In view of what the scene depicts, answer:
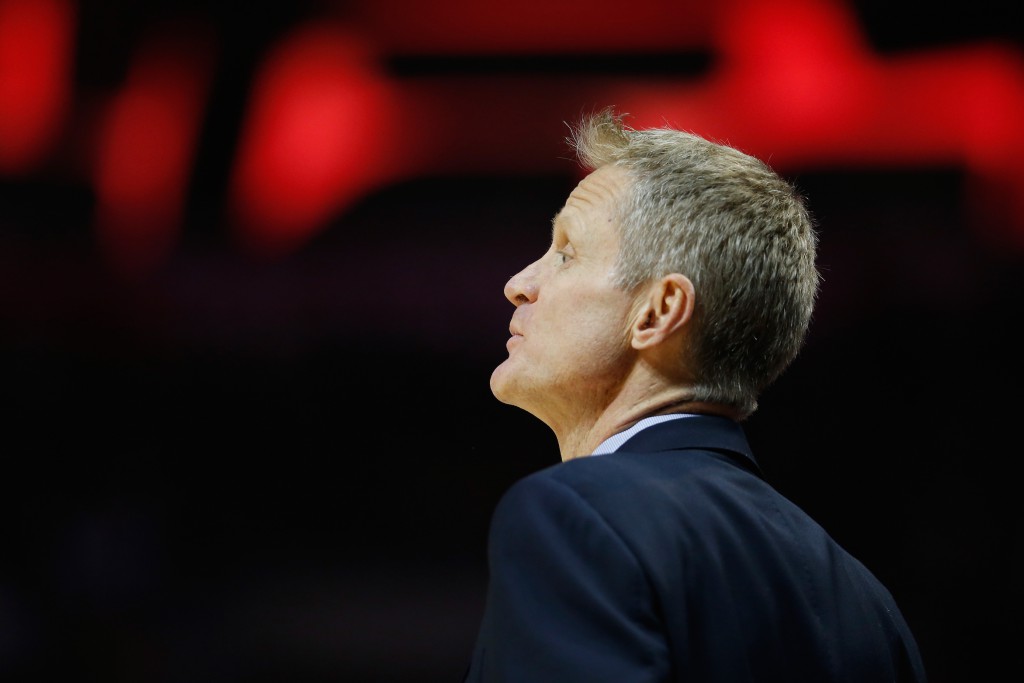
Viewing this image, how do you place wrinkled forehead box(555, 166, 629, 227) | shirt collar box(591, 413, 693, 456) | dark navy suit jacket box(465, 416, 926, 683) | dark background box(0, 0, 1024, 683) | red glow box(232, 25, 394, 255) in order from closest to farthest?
dark navy suit jacket box(465, 416, 926, 683), shirt collar box(591, 413, 693, 456), wrinkled forehead box(555, 166, 629, 227), dark background box(0, 0, 1024, 683), red glow box(232, 25, 394, 255)

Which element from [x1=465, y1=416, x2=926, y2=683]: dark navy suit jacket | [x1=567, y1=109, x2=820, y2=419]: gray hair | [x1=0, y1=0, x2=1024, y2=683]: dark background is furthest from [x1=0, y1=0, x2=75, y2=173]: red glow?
[x1=465, y1=416, x2=926, y2=683]: dark navy suit jacket

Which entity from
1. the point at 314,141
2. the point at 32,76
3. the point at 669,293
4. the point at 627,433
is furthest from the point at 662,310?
the point at 32,76

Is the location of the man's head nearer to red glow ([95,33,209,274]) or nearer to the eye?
the eye

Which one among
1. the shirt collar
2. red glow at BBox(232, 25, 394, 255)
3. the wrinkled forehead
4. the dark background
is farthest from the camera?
red glow at BBox(232, 25, 394, 255)

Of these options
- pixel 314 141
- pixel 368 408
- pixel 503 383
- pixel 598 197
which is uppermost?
pixel 314 141

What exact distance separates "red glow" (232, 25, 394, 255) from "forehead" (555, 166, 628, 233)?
4.14 ft

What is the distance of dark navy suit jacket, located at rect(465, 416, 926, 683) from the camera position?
0.82 m

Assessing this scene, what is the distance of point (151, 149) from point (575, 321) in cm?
164

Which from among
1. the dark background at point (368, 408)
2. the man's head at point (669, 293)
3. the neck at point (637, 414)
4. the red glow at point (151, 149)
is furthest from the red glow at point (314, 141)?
the neck at point (637, 414)

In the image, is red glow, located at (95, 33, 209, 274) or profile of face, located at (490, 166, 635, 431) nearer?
profile of face, located at (490, 166, 635, 431)

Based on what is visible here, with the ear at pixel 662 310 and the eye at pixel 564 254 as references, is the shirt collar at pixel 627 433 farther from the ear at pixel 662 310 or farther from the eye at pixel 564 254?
the eye at pixel 564 254

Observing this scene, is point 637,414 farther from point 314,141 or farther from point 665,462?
point 314,141

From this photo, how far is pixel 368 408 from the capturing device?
8.00ft

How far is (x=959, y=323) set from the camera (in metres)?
2.38
